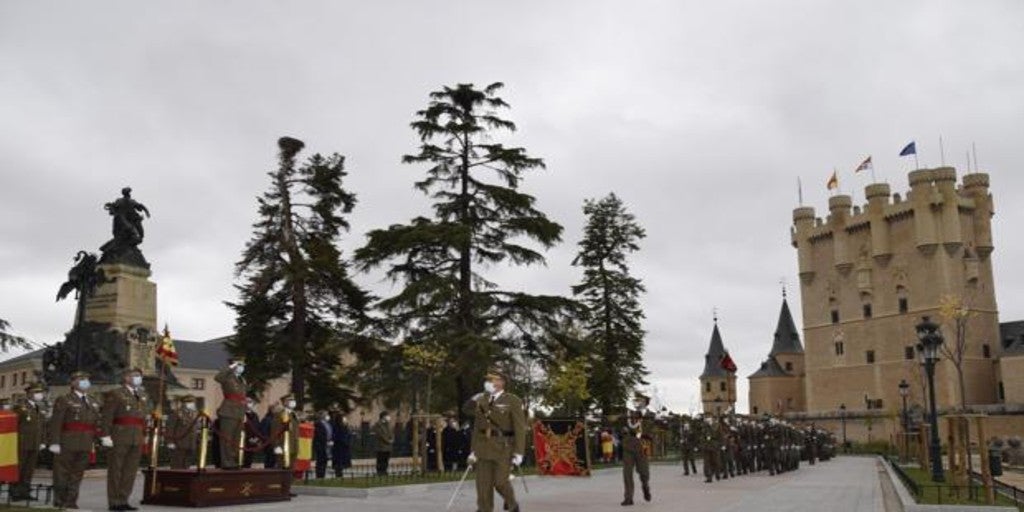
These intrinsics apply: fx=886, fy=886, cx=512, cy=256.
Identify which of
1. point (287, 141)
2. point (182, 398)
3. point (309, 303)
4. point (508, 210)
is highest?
point (287, 141)

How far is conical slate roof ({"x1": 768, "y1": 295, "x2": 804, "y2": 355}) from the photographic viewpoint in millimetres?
117250

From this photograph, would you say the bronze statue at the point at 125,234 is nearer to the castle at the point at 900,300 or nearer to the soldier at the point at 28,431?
the soldier at the point at 28,431

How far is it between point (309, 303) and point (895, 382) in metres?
71.8

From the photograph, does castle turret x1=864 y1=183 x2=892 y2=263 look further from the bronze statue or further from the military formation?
the bronze statue

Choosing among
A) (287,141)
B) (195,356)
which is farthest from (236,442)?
(195,356)

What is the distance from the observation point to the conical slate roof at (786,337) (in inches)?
4616

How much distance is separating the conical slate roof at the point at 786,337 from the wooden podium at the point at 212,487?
109 m

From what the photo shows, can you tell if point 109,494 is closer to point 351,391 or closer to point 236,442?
point 236,442

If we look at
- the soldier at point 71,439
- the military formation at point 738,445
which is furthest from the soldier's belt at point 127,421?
the military formation at point 738,445

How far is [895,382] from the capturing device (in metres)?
90.6

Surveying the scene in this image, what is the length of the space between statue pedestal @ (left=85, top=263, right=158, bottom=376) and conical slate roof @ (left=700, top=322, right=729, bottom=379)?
332 feet

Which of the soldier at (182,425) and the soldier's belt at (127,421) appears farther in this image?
the soldier at (182,425)

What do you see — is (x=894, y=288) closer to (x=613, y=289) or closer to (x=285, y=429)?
(x=613, y=289)

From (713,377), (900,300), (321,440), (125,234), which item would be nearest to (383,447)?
(321,440)
